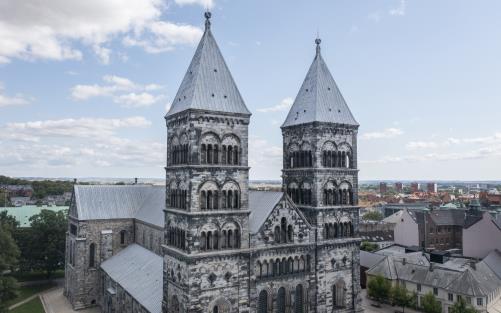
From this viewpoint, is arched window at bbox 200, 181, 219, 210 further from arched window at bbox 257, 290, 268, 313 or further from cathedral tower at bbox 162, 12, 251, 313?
arched window at bbox 257, 290, 268, 313

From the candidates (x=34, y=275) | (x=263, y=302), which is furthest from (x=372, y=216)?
(x=263, y=302)

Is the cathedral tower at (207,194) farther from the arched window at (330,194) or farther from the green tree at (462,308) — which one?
the green tree at (462,308)

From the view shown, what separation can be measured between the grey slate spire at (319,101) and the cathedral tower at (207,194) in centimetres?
957

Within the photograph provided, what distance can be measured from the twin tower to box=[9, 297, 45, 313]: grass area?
29.7 meters

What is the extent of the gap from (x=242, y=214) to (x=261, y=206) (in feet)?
13.1

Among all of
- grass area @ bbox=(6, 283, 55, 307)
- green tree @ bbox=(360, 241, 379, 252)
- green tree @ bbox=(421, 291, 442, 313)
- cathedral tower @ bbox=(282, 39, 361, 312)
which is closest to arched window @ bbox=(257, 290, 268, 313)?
cathedral tower @ bbox=(282, 39, 361, 312)

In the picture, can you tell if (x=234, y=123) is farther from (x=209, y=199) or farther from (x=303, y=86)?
(x=303, y=86)

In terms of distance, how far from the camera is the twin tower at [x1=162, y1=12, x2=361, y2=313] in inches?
1451

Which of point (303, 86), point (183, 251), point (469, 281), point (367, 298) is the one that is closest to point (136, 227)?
point (183, 251)

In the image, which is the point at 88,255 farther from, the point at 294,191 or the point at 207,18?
the point at 207,18

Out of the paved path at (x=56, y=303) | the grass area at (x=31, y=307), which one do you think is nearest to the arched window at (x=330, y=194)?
the paved path at (x=56, y=303)

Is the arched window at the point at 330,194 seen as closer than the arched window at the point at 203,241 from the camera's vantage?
No

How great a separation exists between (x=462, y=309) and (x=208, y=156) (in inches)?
1552

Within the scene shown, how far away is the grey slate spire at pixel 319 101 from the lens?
151ft
